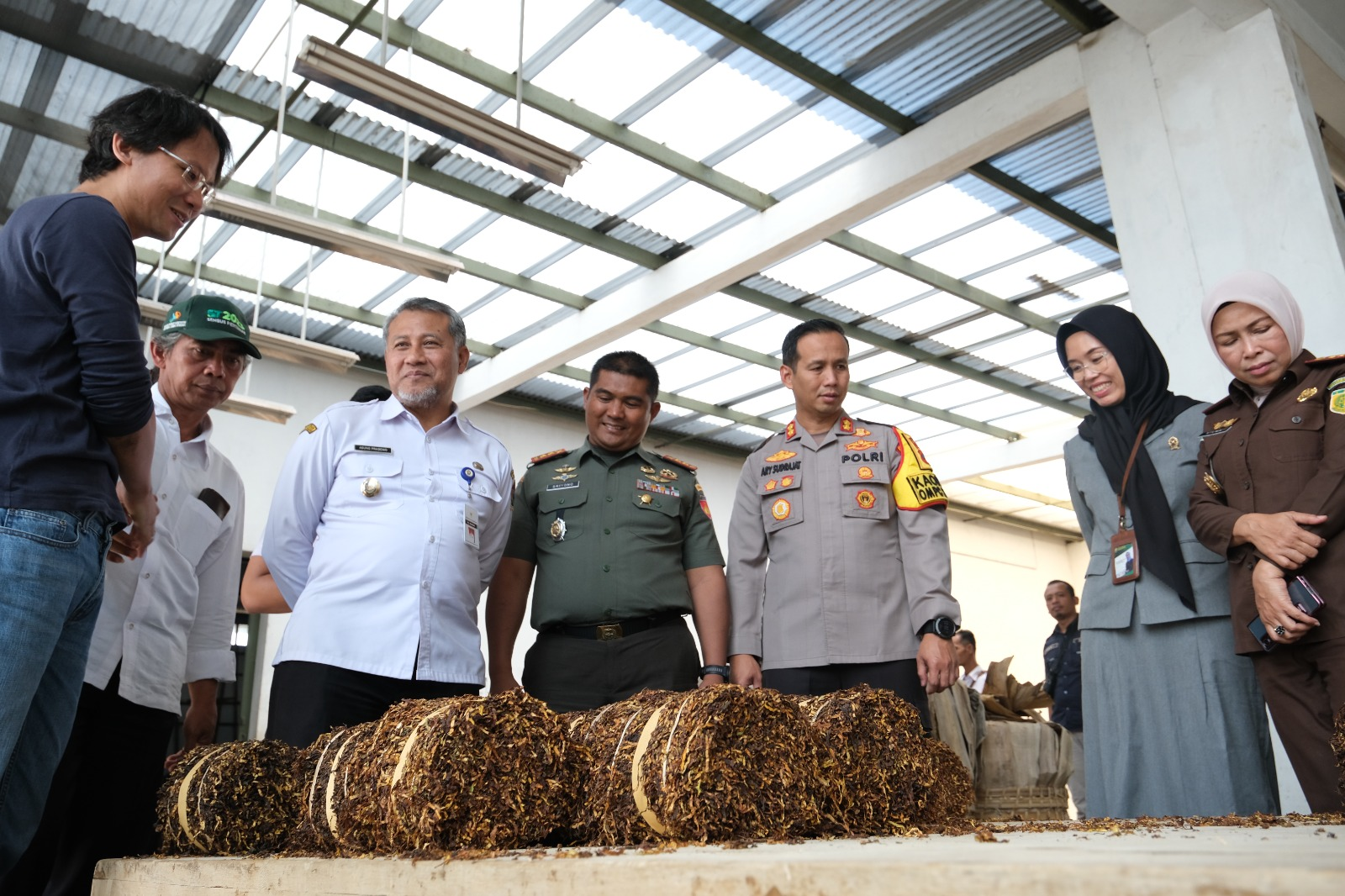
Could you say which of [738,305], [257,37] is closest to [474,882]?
[257,37]

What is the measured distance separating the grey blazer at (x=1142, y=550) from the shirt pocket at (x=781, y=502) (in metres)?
0.68

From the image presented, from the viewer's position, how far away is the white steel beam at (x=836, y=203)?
510 centimetres

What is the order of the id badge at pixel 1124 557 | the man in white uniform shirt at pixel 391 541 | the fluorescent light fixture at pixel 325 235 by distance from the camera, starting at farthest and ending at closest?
the fluorescent light fixture at pixel 325 235 → the id badge at pixel 1124 557 → the man in white uniform shirt at pixel 391 541

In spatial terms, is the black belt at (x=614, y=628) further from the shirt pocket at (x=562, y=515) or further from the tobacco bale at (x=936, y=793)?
the tobacco bale at (x=936, y=793)

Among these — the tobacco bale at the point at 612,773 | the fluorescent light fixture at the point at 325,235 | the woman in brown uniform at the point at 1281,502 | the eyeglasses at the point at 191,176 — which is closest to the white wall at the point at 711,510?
the fluorescent light fixture at the point at 325,235

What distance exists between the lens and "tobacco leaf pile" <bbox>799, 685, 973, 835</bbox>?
129cm

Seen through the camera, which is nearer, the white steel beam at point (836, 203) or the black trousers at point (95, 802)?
the black trousers at point (95, 802)

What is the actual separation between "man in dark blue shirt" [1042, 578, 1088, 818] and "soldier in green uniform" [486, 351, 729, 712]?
4410mm

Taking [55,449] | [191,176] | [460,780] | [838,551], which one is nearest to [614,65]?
[838,551]

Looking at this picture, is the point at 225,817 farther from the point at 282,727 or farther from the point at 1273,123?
the point at 1273,123

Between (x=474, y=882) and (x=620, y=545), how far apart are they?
4.84 ft

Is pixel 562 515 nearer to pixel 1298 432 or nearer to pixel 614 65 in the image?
pixel 1298 432

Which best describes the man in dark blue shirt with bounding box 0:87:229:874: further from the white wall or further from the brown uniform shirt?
the white wall

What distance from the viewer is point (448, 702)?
125 centimetres
